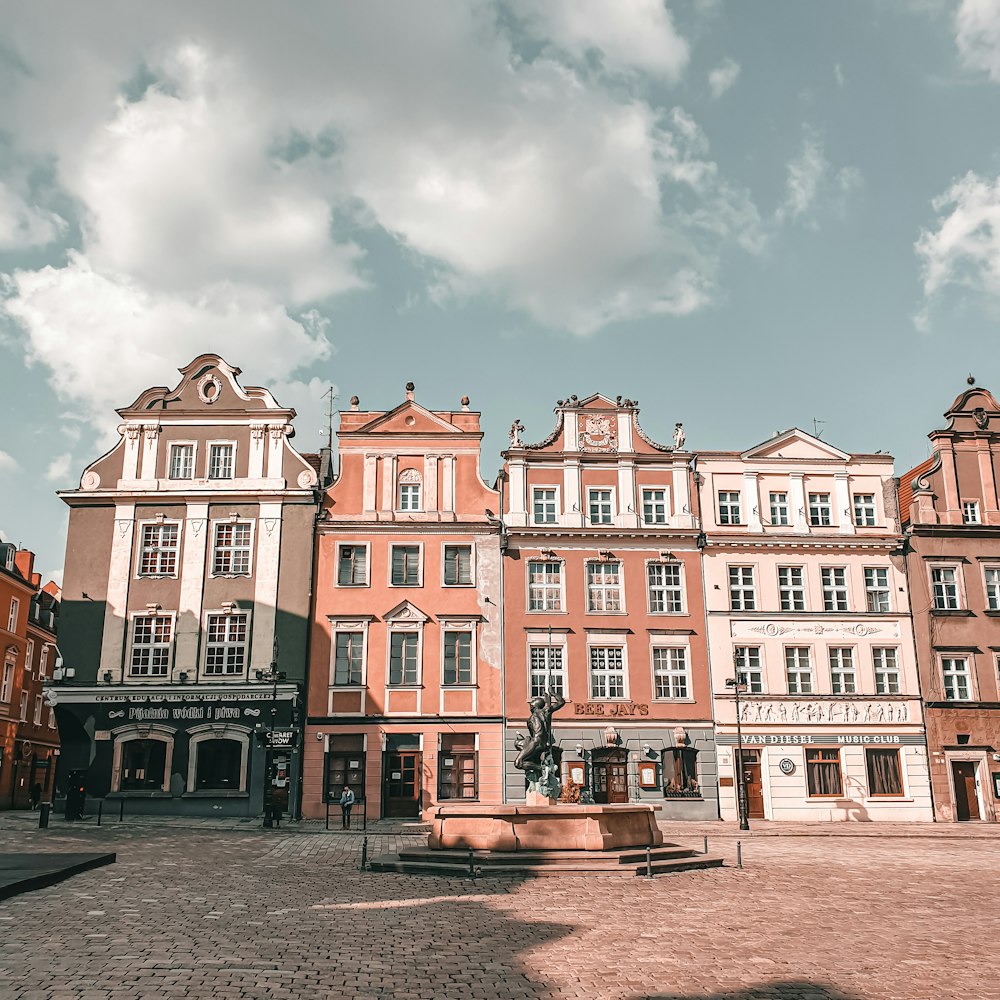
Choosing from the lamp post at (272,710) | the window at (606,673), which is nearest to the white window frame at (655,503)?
the window at (606,673)

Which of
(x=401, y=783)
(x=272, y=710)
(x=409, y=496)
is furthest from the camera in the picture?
(x=409, y=496)

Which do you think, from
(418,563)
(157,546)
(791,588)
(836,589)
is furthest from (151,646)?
(836,589)

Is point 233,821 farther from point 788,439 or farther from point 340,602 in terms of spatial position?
point 788,439

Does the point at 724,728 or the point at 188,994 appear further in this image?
the point at 724,728

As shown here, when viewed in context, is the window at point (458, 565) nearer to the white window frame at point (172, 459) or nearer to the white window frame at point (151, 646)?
the white window frame at point (151, 646)

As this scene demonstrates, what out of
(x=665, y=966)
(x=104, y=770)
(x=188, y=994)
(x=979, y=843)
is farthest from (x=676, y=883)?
(x=104, y=770)

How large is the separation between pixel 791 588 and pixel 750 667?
3.77 meters

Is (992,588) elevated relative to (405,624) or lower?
elevated

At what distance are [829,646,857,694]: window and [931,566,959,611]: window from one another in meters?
4.09

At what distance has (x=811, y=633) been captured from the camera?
41094mm

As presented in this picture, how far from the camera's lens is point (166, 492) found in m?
41.3

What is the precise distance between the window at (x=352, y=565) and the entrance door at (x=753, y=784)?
1651cm

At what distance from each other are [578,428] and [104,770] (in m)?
23.1

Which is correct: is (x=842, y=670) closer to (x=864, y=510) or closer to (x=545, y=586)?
(x=864, y=510)
